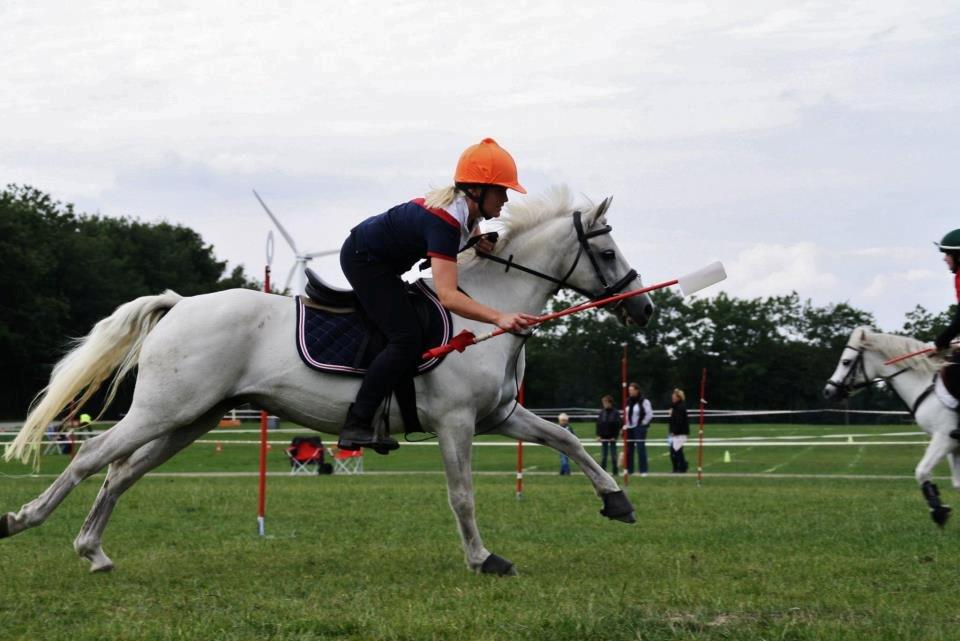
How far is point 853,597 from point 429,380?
2980mm

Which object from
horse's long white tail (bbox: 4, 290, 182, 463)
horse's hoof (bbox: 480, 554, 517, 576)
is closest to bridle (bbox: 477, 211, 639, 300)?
horse's hoof (bbox: 480, 554, 517, 576)

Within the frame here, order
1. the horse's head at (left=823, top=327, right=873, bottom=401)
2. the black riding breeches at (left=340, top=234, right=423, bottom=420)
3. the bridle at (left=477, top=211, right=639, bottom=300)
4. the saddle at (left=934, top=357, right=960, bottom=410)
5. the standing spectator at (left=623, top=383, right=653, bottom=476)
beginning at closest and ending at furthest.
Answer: the black riding breeches at (left=340, top=234, right=423, bottom=420) → the bridle at (left=477, top=211, right=639, bottom=300) → the saddle at (left=934, top=357, right=960, bottom=410) → the horse's head at (left=823, top=327, right=873, bottom=401) → the standing spectator at (left=623, top=383, right=653, bottom=476)

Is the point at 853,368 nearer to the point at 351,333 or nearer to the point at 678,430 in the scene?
the point at 351,333

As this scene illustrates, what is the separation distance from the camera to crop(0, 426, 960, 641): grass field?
238 inches

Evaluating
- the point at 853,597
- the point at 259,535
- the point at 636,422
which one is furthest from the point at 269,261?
the point at 636,422

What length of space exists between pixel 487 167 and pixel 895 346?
7941 mm

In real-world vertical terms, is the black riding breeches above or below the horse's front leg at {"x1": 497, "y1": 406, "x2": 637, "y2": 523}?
above

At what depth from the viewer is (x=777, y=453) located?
1699 inches

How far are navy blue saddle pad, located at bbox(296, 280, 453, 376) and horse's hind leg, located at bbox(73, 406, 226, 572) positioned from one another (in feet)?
2.97

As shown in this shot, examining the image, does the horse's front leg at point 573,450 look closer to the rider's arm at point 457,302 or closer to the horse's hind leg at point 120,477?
the rider's arm at point 457,302

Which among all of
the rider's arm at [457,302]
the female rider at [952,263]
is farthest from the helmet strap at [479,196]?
the female rider at [952,263]

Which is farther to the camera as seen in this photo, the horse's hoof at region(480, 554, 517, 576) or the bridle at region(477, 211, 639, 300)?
the bridle at region(477, 211, 639, 300)

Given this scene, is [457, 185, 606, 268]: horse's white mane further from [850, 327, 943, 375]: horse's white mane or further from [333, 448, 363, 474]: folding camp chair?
[333, 448, 363, 474]: folding camp chair

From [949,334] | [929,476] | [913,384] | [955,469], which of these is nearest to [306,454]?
[913,384]
